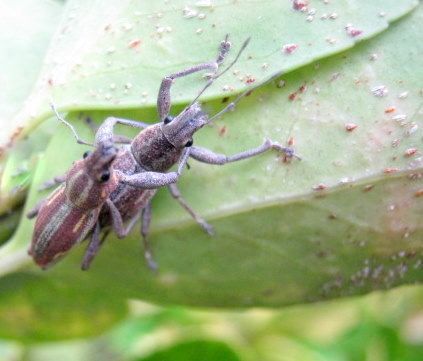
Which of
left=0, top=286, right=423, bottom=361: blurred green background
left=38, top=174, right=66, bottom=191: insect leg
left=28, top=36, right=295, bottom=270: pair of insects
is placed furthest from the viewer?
left=0, top=286, right=423, bottom=361: blurred green background

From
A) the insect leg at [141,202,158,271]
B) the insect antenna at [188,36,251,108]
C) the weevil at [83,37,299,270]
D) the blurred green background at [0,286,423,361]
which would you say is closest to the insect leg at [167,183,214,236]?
the weevil at [83,37,299,270]

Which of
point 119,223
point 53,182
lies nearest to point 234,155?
point 119,223

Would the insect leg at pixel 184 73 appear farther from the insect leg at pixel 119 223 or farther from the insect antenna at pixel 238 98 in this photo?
the insect leg at pixel 119 223

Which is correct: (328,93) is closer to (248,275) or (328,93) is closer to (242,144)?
(242,144)

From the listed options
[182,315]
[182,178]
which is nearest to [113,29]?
[182,178]

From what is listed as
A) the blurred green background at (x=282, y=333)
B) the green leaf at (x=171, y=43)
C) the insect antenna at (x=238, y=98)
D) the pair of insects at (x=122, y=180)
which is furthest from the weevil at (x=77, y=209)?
the blurred green background at (x=282, y=333)

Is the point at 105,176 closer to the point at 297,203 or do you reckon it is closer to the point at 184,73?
the point at 184,73

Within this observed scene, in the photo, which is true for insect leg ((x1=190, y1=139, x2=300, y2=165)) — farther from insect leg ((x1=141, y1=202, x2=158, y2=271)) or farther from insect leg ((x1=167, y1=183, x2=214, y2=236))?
insect leg ((x1=141, y1=202, x2=158, y2=271))
